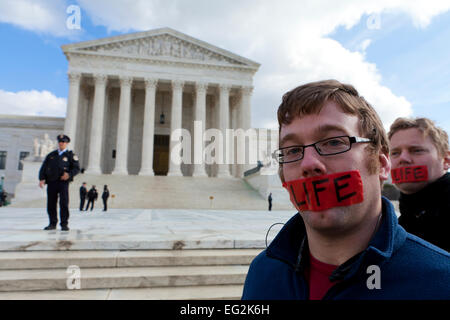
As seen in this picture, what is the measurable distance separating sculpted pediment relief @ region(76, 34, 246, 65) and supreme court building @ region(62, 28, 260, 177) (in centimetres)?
12

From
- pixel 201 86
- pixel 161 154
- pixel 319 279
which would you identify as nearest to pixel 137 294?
pixel 319 279

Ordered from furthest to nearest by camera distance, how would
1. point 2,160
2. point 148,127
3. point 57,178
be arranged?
point 2,160 → point 148,127 → point 57,178

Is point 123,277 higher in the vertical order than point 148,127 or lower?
lower

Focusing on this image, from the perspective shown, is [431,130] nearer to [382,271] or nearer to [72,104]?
[382,271]

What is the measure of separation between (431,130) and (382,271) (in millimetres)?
1989

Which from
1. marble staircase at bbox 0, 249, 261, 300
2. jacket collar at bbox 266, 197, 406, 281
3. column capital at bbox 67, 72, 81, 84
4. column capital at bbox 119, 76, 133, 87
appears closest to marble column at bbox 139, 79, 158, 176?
column capital at bbox 119, 76, 133, 87

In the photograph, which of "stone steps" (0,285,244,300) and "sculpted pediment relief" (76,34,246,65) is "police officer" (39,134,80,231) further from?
"sculpted pediment relief" (76,34,246,65)

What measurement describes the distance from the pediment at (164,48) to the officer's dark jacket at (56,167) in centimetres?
3401

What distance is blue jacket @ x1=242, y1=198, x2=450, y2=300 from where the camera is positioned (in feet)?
3.84

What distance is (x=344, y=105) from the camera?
4.92ft

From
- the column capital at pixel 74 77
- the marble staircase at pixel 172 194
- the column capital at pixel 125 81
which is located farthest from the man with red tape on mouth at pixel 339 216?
the column capital at pixel 74 77

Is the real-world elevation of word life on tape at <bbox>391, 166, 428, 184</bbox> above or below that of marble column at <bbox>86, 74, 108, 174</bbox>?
below
